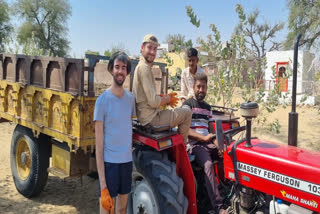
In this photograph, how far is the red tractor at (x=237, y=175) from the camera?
8.09ft

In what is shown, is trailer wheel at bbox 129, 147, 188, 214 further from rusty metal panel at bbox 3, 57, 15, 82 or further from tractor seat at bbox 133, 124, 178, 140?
rusty metal panel at bbox 3, 57, 15, 82

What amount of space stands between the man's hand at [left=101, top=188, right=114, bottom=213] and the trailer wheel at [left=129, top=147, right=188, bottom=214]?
0.52 m

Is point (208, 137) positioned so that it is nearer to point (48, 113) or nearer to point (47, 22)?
point (48, 113)

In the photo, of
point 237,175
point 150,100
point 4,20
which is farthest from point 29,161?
point 4,20

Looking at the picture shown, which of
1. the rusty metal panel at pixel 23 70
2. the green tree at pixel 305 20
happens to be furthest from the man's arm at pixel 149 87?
the green tree at pixel 305 20

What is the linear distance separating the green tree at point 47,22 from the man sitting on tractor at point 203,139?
114ft

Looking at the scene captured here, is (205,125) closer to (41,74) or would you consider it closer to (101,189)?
(101,189)

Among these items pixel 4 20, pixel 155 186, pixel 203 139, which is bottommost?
pixel 155 186

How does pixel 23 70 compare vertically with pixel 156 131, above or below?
above

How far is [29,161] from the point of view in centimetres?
488

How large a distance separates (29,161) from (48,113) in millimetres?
1222

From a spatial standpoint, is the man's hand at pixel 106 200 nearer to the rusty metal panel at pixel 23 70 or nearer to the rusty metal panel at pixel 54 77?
the rusty metal panel at pixel 54 77

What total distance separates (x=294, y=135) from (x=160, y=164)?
134 cm

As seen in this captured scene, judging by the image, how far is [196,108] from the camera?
3682 millimetres
